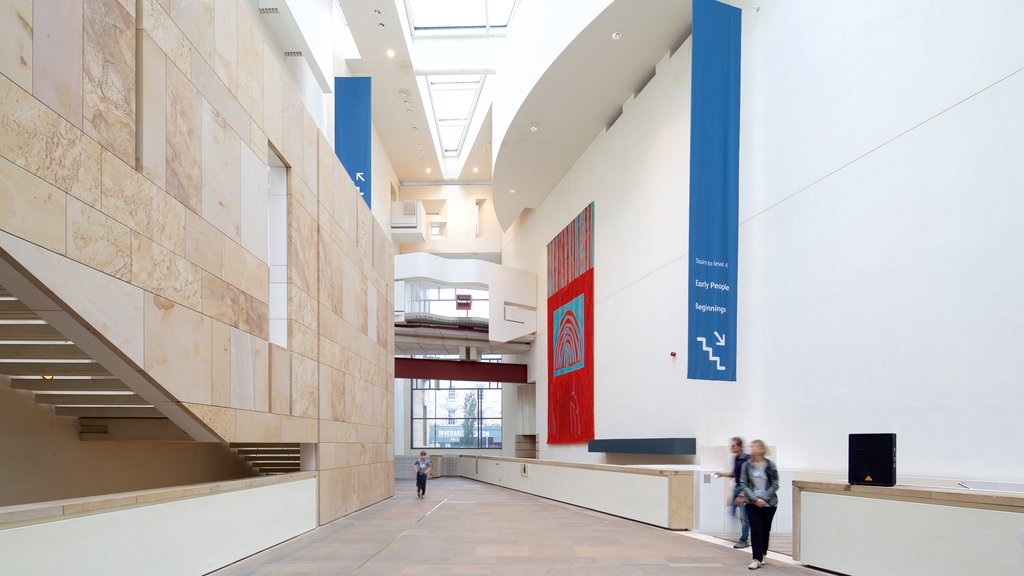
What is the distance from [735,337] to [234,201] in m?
8.43

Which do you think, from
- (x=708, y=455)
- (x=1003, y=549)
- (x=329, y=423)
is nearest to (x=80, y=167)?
(x=1003, y=549)

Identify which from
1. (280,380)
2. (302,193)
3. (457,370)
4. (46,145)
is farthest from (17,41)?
(457,370)

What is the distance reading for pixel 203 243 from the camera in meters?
8.71

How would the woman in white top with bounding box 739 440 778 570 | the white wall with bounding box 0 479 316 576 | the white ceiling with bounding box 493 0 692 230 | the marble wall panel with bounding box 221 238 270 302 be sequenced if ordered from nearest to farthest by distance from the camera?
the white wall with bounding box 0 479 316 576 < the woman in white top with bounding box 739 440 778 570 < the marble wall panel with bounding box 221 238 270 302 < the white ceiling with bounding box 493 0 692 230

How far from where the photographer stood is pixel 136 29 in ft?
24.2

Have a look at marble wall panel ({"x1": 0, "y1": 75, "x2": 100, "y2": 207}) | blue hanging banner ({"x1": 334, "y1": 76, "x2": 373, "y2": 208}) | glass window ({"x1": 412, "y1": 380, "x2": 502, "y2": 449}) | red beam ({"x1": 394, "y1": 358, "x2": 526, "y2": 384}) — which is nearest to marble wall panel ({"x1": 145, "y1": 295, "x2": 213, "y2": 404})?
marble wall panel ({"x1": 0, "y1": 75, "x2": 100, "y2": 207})

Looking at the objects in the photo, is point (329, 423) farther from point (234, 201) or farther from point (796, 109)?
point (796, 109)

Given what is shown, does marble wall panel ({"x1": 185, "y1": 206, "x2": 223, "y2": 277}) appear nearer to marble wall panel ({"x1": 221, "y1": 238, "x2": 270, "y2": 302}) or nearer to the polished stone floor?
marble wall panel ({"x1": 221, "y1": 238, "x2": 270, "y2": 302})

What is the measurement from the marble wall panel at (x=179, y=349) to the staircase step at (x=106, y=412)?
1.09 metres

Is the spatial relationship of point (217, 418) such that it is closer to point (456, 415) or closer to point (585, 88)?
point (585, 88)

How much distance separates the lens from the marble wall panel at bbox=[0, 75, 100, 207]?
215 inches

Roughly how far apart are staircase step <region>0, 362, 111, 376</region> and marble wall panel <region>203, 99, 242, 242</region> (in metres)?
1.96

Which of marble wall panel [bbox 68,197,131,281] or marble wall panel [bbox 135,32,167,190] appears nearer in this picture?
marble wall panel [bbox 68,197,131,281]

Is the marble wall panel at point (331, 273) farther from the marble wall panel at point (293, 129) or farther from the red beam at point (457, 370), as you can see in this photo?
the red beam at point (457, 370)
